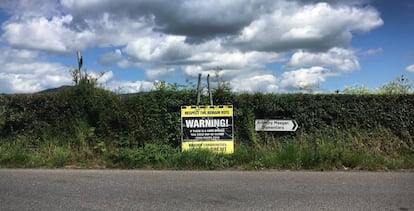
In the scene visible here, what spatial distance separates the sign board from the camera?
11167mm

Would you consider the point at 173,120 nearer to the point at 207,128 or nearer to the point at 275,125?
the point at 207,128

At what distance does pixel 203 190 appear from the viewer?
725 centimetres

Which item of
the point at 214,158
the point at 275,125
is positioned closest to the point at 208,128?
the point at 214,158

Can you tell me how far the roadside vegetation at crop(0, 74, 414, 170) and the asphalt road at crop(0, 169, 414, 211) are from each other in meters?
2.15

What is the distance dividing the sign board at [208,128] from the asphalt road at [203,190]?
78.2 inches

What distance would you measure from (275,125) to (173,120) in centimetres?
307

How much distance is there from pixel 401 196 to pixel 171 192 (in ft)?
13.2

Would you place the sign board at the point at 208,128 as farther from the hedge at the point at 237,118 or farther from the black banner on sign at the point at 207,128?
the hedge at the point at 237,118

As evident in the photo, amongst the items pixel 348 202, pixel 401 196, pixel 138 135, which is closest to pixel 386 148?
pixel 401 196

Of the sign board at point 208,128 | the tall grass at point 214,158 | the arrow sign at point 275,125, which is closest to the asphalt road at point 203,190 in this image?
the tall grass at point 214,158

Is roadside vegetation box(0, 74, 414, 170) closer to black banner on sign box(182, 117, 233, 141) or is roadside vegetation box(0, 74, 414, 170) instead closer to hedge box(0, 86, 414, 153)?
hedge box(0, 86, 414, 153)

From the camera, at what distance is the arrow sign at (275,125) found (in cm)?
1188

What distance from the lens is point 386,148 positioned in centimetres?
1143

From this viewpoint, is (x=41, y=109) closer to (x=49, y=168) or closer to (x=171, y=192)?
(x=49, y=168)
